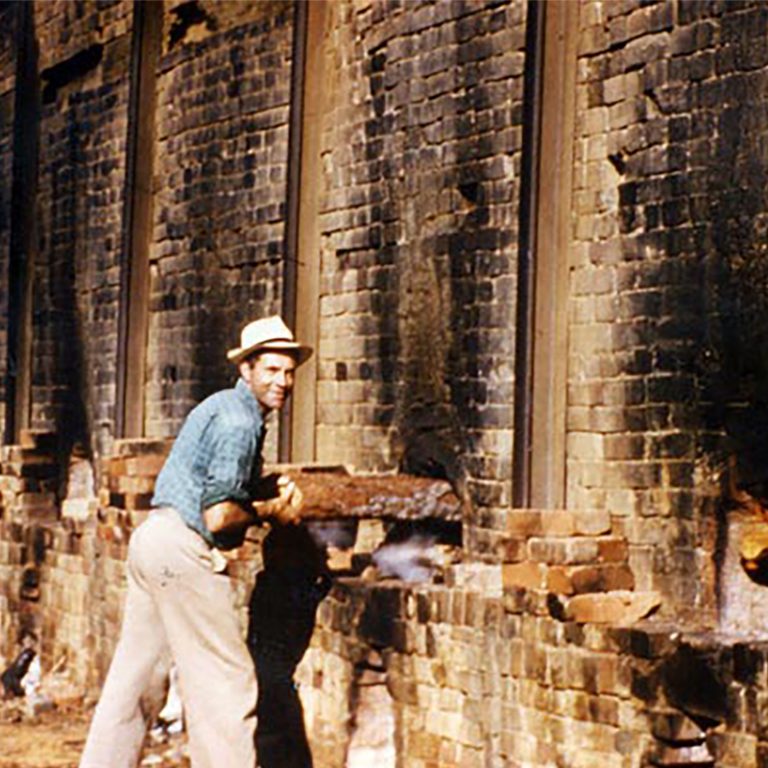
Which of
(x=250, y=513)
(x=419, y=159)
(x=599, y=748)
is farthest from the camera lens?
(x=419, y=159)

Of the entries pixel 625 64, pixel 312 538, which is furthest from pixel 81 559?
pixel 625 64

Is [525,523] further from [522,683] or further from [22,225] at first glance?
[22,225]

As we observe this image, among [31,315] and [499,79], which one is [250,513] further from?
[31,315]

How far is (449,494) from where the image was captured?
10.2m

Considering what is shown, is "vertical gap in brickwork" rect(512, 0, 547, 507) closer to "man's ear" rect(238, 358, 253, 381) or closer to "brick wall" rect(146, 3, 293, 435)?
"man's ear" rect(238, 358, 253, 381)

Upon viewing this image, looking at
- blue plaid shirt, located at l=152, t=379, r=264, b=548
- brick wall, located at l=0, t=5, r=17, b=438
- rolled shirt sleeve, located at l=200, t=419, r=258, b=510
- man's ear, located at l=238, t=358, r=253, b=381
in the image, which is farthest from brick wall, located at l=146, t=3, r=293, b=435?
rolled shirt sleeve, located at l=200, t=419, r=258, b=510

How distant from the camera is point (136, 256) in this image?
13938mm

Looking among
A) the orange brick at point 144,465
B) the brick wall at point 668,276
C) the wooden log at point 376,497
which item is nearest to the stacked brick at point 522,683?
the wooden log at point 376,497

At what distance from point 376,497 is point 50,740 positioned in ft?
9.10

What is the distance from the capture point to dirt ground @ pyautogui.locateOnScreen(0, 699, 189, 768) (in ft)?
34.8

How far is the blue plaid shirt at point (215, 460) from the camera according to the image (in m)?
8.54

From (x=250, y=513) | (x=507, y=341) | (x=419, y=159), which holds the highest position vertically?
(x=419, y=159)

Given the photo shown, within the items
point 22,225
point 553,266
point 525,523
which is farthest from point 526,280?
point 22,225

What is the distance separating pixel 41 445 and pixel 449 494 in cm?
565
